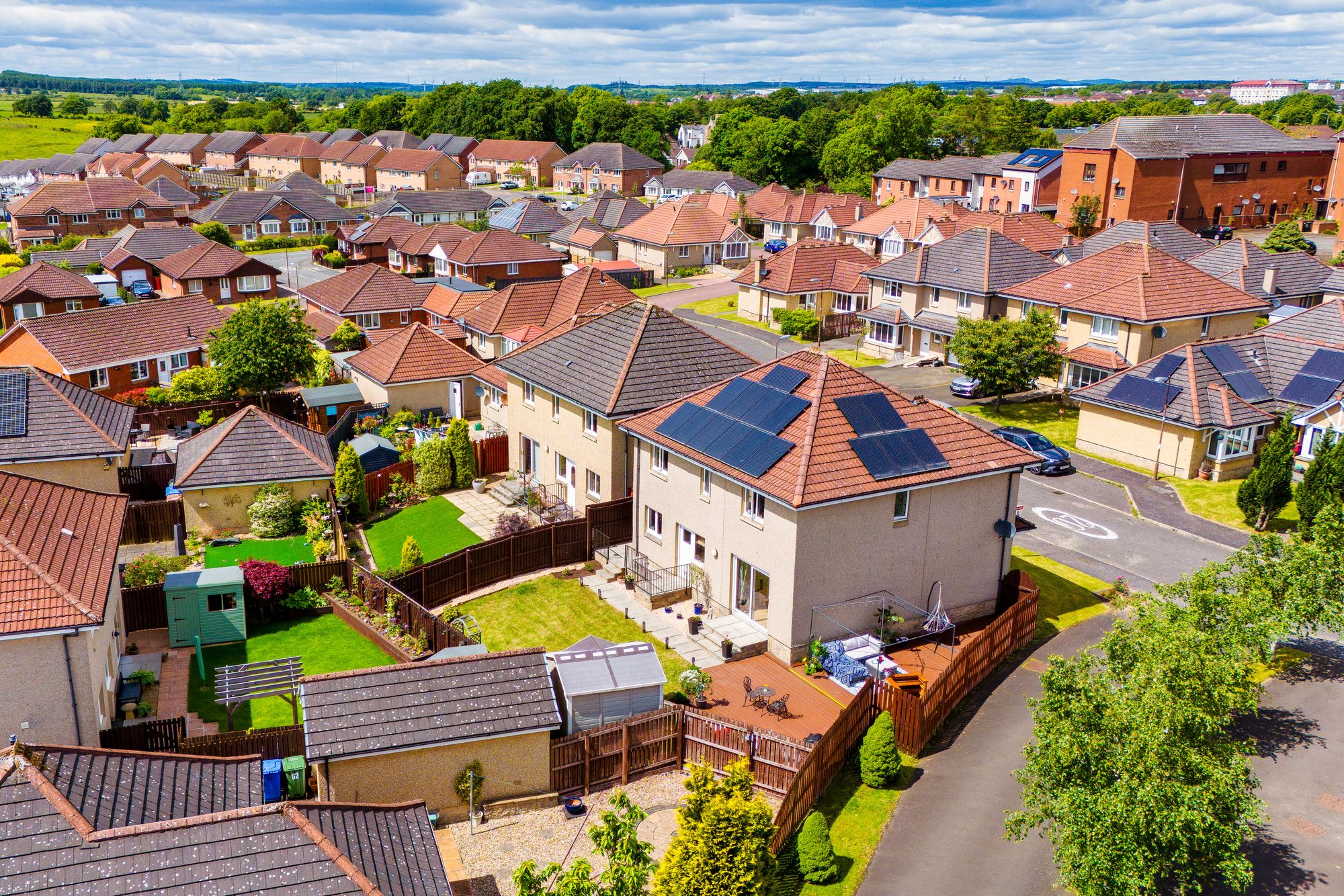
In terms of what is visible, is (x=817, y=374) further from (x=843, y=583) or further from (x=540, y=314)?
(x=540, y=314)

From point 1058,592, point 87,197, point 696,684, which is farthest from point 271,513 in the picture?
point 87,197

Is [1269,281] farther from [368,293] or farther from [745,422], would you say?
[368,293]

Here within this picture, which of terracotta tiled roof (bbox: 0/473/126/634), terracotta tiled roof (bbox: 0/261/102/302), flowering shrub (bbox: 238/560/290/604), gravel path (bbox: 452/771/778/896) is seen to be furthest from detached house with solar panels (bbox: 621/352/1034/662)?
terracotta tiled roof (bbox: 0/261/102/302)

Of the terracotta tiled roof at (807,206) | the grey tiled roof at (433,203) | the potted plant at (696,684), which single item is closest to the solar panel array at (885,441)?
the potted plant at (696,684)

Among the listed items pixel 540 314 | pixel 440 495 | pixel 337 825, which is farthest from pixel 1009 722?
pixel 540 314

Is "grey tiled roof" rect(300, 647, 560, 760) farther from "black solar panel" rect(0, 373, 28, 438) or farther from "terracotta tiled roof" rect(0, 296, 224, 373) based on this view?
"terracotta tiled roof" rect(0, 296, 224, 373)

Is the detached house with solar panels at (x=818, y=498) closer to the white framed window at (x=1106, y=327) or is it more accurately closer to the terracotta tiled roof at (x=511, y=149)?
the white framed window at (x=1106, y=327)
